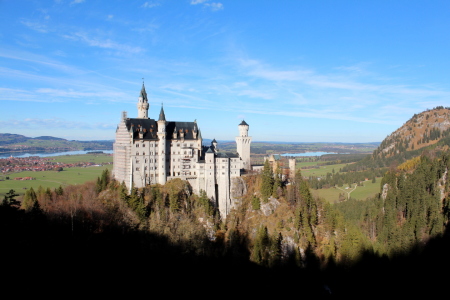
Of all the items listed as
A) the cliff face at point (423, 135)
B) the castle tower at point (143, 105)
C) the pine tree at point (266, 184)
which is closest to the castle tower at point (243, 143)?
the pine tree at point (266, 184)

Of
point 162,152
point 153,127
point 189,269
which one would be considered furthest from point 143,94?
point 189,269

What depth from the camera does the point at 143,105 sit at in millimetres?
75125

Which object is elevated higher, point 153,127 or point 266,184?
point 153,127

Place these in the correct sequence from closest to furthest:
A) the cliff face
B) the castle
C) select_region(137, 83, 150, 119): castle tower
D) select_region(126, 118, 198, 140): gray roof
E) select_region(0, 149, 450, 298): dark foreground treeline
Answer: select_region(0, 149, 450, 298): dark foreground treeline, the castle, select_region(126, 118, 198, 140): gray roof, select_region(137, 83, 150, 119): castle tower, the cliff face

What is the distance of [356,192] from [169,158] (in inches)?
3585

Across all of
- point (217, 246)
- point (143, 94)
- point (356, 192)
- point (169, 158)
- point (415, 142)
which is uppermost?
point (143, 94)

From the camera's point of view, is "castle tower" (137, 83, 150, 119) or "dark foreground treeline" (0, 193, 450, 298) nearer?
"dark foreground treeline" (0, 193, 450, 298)

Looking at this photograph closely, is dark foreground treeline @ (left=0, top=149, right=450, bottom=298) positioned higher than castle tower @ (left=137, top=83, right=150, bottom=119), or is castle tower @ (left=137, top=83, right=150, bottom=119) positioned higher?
castle tower @ (left=137, top=83, right=150, bottom=119)

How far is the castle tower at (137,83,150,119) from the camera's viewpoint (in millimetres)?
75062

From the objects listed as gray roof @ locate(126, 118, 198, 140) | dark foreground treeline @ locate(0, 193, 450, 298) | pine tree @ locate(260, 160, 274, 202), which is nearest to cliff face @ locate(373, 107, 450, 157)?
dark foreground treeline @ locate(0, 193, 450, 298)

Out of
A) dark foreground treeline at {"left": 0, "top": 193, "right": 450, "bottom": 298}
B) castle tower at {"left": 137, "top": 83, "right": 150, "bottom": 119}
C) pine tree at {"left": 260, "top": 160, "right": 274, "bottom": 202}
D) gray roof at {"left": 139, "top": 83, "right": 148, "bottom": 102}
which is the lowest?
dark foreground treeline at {"left": 0, "top": 193, "right": 450, "bottom": 298}

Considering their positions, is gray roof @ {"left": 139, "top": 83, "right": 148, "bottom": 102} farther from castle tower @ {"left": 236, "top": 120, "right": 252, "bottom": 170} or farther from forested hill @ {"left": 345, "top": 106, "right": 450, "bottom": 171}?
forested hill @ {"left": 345, "top": 106, "right": 450, "bottom": 171}

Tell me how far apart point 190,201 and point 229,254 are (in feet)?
47.4

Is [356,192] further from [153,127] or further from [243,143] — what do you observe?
[153,127]
